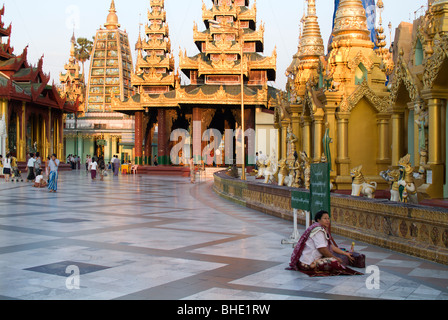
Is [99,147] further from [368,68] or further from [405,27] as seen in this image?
[368,68]

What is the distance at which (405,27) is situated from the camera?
4041cm

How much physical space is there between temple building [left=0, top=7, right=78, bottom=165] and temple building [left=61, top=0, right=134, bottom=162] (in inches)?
634

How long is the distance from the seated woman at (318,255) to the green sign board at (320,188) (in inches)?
41.4

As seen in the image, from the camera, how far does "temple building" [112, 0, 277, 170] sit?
45469 mm

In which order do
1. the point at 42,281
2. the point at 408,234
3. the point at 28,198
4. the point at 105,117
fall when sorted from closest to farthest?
the point at 42,281 < the point at 408,234 < the point at 28,198 < the point at 105,117

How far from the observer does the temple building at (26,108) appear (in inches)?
1727

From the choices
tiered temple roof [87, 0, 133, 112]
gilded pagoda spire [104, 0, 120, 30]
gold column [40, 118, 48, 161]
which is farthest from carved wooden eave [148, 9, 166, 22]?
gilded pagoda spire [104, 0, 120, 30]

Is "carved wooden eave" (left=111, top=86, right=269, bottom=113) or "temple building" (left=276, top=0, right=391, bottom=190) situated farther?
"carved wooden eave" (left=111, top=86, right=269, bottom=113)

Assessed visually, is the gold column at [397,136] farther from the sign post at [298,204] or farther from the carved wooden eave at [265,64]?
the carved wooden eave at [265,64]

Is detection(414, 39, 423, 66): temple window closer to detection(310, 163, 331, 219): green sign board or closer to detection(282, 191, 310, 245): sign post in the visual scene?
detection(282, 191, 310, 245): sign post

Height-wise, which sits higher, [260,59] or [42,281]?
[260,59]

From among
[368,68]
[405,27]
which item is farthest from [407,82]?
[405,27]
